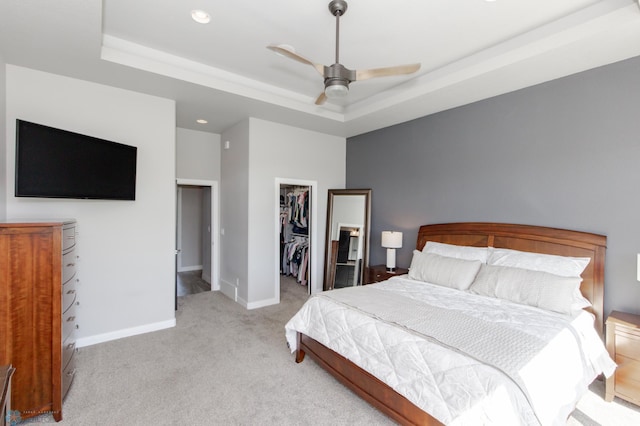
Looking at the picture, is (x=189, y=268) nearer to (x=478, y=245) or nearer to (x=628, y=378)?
(x=478, y=245)

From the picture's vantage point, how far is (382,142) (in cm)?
493

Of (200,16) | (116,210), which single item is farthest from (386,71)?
(116,210)

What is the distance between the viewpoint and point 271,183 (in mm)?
4668

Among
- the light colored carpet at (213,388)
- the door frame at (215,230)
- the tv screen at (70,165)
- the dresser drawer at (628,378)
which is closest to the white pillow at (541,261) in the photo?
the dresser drawer at (628,378)

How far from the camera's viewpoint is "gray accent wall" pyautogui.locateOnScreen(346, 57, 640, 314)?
267 centimetres

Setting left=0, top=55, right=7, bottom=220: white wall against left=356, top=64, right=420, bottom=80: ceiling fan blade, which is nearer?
left=356, top=64, right=420, bottom=80: ceiling fan blade

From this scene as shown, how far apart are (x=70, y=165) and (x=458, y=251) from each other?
4.04 metres

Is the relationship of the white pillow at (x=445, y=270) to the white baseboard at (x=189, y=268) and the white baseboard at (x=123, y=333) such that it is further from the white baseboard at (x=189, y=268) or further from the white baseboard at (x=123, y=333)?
the white baseboard at (x=189, y=268)

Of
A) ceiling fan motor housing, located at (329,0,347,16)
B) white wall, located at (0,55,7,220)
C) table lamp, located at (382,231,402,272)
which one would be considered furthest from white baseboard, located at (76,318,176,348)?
ceiling fan motor housing, located at (329,0,347,16)

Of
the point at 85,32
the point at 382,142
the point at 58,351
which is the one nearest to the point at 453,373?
the point at 58,351

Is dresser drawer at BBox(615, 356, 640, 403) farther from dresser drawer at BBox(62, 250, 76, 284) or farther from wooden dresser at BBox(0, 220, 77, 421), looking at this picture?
dresser drawer at BBox(62, 250, 76, 284)

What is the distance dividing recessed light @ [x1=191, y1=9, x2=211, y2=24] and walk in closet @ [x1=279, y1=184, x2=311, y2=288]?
3347 mm

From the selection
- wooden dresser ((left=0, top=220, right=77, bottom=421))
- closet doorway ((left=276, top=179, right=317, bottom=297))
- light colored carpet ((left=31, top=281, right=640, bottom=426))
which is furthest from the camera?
closet doorway ((left=276, top=179, right=317, bottom=297))

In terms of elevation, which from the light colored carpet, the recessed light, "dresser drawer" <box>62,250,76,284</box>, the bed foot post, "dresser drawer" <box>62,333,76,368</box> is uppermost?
the recessed light
